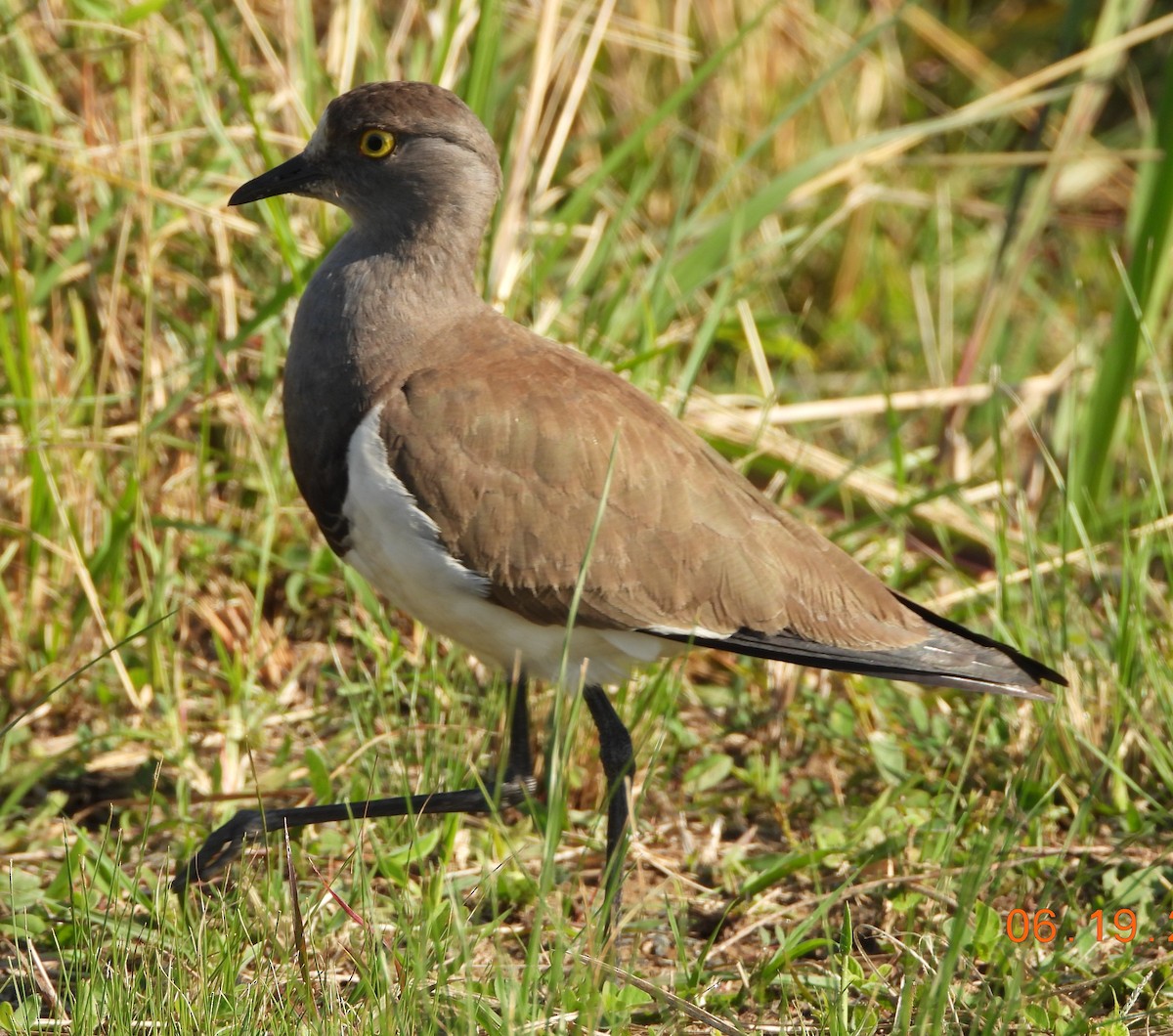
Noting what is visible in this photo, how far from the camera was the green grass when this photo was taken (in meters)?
2.77

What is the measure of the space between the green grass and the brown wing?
0.30 meters

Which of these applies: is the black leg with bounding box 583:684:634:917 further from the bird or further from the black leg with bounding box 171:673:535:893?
the black leg with bounding box 171:673:535:893

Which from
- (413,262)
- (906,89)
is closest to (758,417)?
(413,262)

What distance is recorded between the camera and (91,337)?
167 inches

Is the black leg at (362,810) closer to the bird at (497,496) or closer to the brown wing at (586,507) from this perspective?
the bird at (497,496)

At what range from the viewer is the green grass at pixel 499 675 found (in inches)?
109

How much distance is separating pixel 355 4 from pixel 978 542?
2319mm

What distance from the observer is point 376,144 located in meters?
3.30

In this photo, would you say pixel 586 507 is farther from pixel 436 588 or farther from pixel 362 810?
pixel 362 810

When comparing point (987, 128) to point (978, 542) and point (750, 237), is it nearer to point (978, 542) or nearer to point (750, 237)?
point (750, 237)
